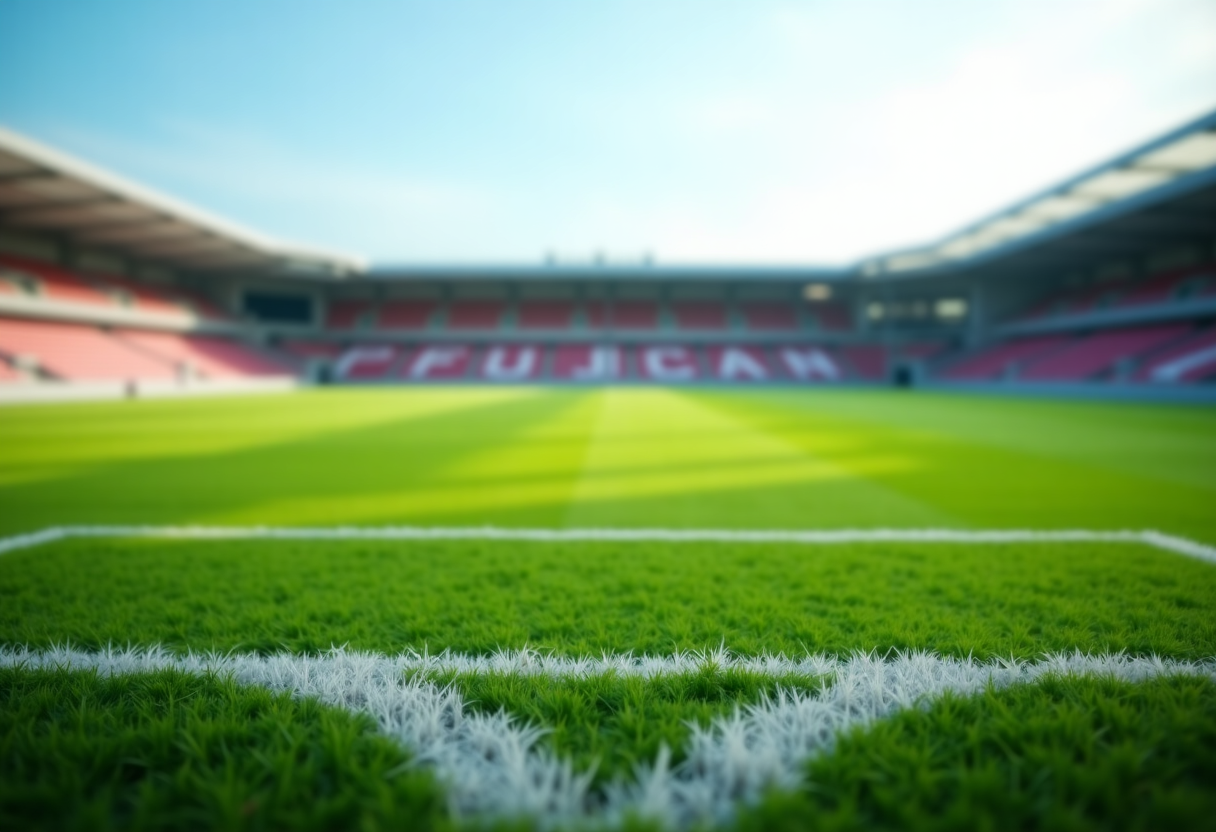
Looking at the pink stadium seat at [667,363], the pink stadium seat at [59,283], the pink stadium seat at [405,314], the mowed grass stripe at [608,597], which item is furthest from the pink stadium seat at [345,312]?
the mowed grass stripe at [608,597]

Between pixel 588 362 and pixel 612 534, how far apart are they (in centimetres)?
4086

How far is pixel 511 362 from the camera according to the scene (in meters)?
44.7

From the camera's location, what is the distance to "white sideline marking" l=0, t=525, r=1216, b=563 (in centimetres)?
443

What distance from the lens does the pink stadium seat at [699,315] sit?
48.1 metres

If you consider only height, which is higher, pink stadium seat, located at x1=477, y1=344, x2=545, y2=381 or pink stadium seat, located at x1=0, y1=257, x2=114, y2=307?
pink stadium seat, located at x1=0, y1=257, x2=114, y2=307

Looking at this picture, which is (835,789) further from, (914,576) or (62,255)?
(62,255)

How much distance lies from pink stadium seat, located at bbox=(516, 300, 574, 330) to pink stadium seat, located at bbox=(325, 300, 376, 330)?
14347 mm

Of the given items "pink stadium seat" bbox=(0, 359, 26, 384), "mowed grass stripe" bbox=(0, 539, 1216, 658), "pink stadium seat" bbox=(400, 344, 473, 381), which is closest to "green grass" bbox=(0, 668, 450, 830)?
"mowed grass stripe" bbox=(0, 539, 1216, 658)

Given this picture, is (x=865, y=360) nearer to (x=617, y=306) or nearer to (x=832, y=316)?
(x=832, y=316)

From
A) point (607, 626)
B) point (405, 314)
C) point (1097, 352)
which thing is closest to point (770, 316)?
point (1097, 352)

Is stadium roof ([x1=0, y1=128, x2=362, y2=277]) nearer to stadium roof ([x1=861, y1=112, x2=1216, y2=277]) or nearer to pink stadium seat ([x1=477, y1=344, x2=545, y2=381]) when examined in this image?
pink stadium seat ([x1=477, y1=344, x2=545, y2=381])

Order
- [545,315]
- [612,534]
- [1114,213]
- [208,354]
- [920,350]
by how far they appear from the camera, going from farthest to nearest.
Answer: [545,315] → [920,350] → [208,354] → [1114,213] → [612,534]

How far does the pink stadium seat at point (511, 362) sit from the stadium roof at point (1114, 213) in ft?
93.5

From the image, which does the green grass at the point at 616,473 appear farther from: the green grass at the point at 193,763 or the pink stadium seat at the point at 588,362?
the pink stadium seat at the point at 588,362
